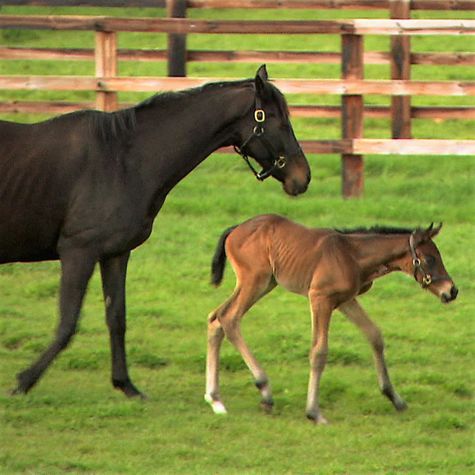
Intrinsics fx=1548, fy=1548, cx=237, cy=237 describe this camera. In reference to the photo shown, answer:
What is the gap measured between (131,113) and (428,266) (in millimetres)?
1888

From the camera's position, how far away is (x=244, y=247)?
877 cm

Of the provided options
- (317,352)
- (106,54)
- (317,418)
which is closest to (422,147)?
(106,54)

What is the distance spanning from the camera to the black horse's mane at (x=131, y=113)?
862 cm

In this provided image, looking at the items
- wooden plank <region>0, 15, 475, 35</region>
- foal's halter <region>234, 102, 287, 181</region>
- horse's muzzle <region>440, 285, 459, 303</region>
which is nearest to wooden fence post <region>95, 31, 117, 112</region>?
wooden plank <region>0, 15, 475, 35</region>

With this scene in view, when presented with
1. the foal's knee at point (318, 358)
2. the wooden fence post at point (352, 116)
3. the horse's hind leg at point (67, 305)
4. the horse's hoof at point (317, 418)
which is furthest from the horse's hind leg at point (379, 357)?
the wooden fence post at point (352, 116)

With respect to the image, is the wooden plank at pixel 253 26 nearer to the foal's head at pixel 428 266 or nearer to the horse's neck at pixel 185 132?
the horse's neck at pixel 185 132

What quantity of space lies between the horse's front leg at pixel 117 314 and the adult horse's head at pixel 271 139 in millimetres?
928

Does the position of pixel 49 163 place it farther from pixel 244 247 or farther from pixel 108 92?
pixel 108 92

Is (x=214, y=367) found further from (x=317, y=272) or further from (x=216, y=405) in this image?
(x=317, y=272)

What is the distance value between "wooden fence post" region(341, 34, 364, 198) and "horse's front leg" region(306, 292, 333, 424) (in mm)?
5440

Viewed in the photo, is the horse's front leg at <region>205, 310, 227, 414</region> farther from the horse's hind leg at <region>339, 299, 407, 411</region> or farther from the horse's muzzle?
the horse's muzzle

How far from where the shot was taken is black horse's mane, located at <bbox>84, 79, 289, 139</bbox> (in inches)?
340

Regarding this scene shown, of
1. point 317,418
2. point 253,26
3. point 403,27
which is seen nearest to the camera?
point 317,418

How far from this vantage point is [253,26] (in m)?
14.0
